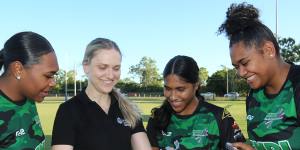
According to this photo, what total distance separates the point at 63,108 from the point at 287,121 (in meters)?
1.85

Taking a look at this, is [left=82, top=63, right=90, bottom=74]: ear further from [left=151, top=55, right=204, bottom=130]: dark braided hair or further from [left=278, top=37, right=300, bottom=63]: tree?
[left=278, top=37, right=300, bottom=63]: tree

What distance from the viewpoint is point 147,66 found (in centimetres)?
12575

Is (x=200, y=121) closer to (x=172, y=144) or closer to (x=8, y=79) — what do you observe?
(x=172, y=144)

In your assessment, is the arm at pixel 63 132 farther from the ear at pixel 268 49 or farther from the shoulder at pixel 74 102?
the ear at pixel 268 49

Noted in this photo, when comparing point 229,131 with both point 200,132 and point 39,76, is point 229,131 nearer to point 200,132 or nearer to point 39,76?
point 200,132

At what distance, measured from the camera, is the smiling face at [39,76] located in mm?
3496

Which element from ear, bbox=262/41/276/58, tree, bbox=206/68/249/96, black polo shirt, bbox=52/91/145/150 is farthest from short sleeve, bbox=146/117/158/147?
tree, bbox=206/68/249/96

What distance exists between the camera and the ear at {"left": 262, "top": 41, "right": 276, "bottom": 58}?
11.6ft

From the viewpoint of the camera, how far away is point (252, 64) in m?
3.50

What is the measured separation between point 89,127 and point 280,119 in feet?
5.23

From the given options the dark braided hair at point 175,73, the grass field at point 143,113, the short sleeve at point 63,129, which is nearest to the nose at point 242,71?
the dark braided hair at point 175,73

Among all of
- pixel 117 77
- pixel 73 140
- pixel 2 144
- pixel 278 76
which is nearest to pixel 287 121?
pixel 278 76

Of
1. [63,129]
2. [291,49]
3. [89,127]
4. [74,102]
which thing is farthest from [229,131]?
[291,49]

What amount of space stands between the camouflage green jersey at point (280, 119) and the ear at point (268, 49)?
→ 22 centimetres
